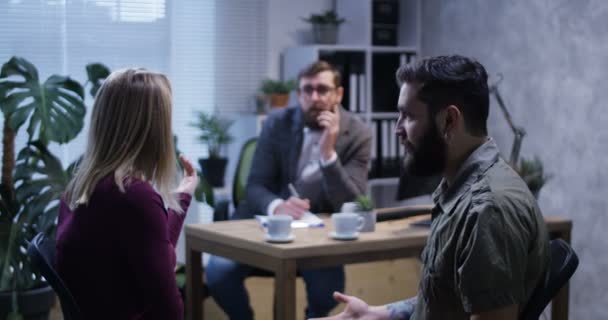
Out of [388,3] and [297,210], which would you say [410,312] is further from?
[388,3]

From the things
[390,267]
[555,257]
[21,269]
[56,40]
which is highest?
[56,40]

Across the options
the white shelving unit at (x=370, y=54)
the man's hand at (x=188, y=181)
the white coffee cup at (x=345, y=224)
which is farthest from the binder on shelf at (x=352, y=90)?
the man's hand at (x=188, y=181)

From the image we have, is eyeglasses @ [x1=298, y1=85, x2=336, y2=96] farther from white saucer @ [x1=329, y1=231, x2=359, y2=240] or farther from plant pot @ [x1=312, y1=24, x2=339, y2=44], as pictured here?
plant pot @ [x1=312, y1=24, x2=339, y2=44]

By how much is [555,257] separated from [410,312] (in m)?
0.38

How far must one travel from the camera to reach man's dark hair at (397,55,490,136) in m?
1.64

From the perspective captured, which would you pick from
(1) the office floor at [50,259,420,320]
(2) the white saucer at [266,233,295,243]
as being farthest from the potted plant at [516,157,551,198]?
(1) the office floor at [50,259,420,320]

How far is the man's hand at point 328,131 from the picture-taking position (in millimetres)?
3467

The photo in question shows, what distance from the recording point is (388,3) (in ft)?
16.3

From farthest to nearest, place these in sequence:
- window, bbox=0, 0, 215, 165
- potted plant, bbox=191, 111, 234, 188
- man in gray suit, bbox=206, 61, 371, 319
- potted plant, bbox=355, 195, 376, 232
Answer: potted plant, bbox=191, 111, 234, 188
window, bbox=0, 0, 215, 165
man in gray suit, bbox=206, 61, 371, 319
potted plant, bbox=355, 195, 376, 232

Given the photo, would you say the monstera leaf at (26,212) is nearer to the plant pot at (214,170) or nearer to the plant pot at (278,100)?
the plant pot at (214,170)

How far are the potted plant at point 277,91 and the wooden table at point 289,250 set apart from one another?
64.0 inches

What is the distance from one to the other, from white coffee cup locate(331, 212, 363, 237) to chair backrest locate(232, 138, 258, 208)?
4.27ft

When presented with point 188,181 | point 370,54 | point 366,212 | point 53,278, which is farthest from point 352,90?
point 53,278

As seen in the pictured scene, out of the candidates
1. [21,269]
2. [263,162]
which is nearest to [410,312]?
[263,162]
